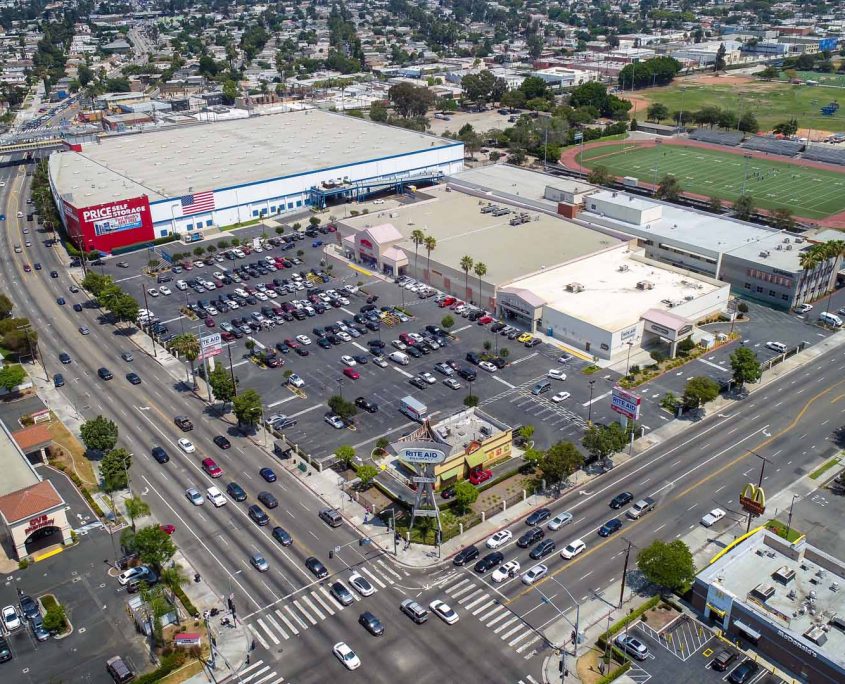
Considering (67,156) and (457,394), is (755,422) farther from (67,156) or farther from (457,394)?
(67,156)

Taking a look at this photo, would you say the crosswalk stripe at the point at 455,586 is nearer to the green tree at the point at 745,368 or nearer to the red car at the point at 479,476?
the red car at the point at 479,476

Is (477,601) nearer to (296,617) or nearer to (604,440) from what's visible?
(296,617)

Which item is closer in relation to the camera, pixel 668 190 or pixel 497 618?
pixel 497 618

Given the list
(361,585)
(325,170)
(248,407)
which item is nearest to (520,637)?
(361,585)

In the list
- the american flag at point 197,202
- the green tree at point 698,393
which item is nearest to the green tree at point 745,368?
the green tree at point 698,393

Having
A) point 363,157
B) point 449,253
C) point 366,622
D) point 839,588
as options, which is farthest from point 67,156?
point 839,588

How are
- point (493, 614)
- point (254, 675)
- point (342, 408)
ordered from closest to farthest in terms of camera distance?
point (254, 675)
point (493, 614)
point (342, 408)
